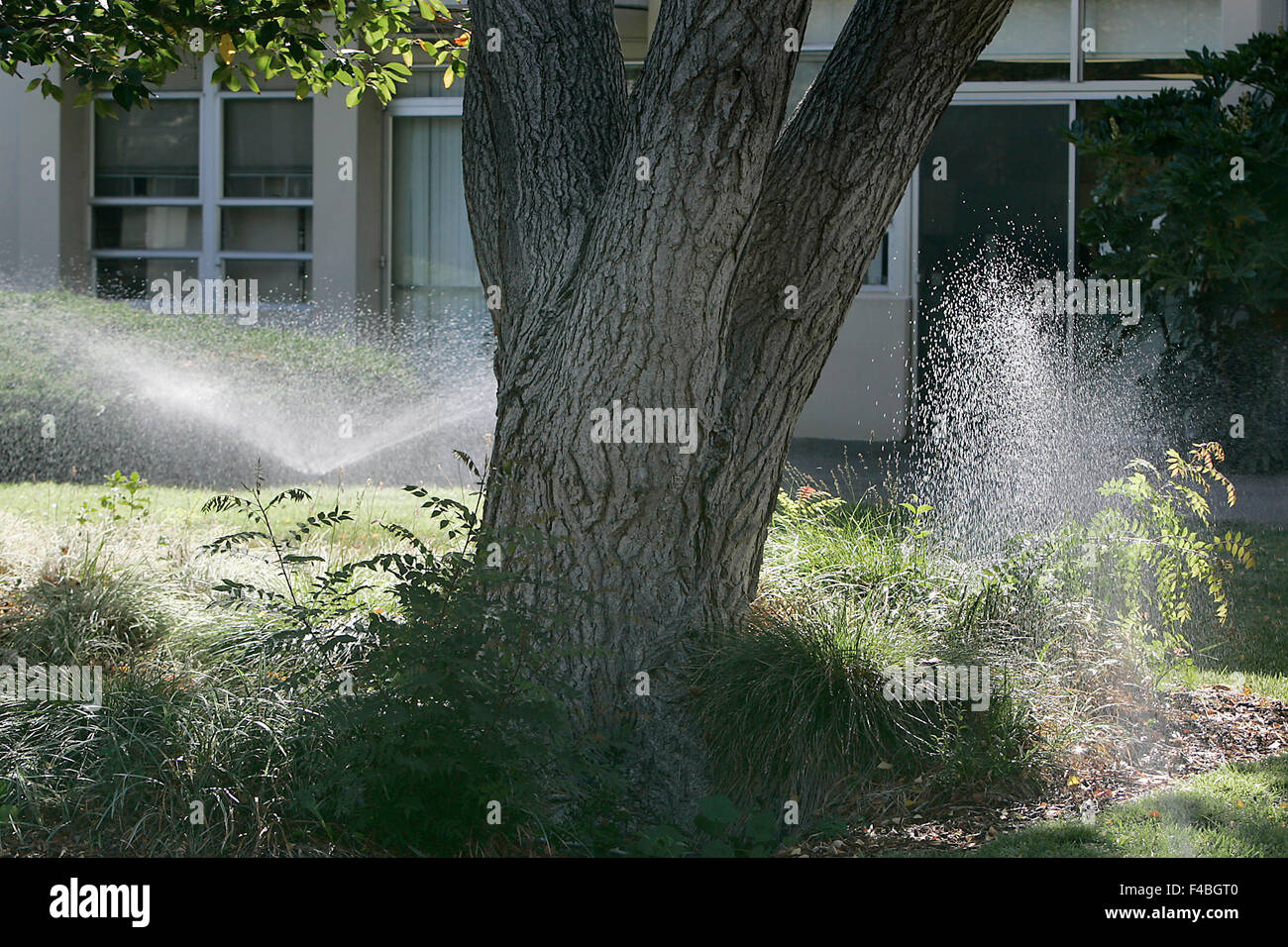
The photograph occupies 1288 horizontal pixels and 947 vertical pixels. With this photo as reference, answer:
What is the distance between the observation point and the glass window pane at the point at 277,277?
43.1 feet

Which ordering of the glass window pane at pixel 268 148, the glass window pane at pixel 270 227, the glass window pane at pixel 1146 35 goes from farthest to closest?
the glass window pane at pixel 270 227
the glass window pane at pixel 268 148
the glass window pane at pixel 1146 35

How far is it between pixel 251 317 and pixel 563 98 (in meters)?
8.70

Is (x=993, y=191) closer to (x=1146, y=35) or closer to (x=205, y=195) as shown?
(x=1146, y=35)

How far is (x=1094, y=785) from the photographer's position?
4.35 meters

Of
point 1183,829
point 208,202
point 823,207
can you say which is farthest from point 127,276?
point 1183,829

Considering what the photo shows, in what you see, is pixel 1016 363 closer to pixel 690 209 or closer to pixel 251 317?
pixel 690 209

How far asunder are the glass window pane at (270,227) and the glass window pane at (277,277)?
0.16 metres

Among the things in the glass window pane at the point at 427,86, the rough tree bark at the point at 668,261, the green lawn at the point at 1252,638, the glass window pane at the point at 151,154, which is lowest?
the green lawn at the point at 1252,638

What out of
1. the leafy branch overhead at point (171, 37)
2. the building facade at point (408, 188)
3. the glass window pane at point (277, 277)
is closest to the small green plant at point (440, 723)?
the leafy branch overhead at point (171, 37)

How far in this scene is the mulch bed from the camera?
403 cm

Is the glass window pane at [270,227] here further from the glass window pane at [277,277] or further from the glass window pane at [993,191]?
the glass window pane at [993,191]

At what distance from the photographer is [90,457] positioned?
9.53 m

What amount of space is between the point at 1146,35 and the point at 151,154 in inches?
384

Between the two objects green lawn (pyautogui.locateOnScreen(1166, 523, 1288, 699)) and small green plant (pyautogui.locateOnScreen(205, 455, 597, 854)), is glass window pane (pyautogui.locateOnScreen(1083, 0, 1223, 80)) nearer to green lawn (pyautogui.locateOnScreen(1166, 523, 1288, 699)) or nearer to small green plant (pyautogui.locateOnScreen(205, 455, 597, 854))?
green lawn (pyautogui.locateOnScreen(1166, 523, 1288, 699))
